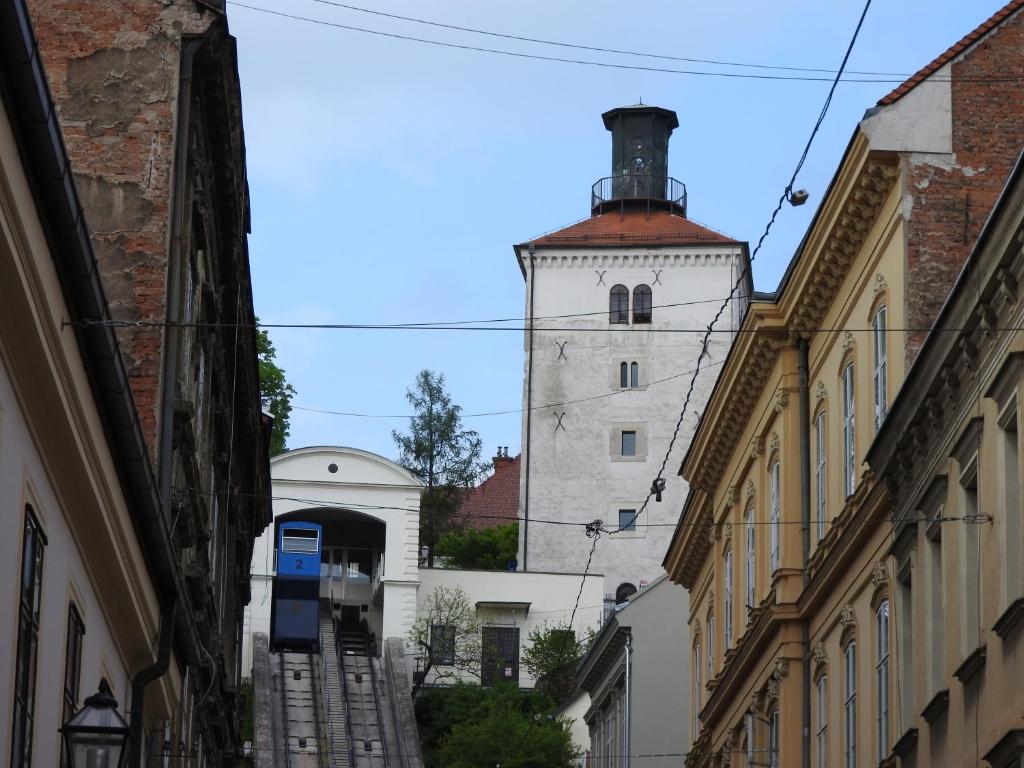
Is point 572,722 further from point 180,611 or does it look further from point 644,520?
point 180,611

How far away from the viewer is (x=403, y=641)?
259ft

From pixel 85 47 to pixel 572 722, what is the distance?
4306cm

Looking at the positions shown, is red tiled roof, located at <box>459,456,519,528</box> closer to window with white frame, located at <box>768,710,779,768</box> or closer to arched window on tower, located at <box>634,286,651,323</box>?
arched window on tower, located at <box>634,286,651,323</box>

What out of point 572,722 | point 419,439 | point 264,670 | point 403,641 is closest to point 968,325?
point 572,722

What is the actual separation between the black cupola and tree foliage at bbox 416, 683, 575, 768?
32541 mm

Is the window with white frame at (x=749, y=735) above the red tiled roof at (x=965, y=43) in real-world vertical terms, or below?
below

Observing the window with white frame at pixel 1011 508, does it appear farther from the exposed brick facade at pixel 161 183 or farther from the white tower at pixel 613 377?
the white tower at pixel 613 377

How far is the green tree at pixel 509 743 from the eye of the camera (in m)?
59.7

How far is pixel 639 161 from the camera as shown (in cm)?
10125

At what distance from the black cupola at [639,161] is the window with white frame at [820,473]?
71.6 meters

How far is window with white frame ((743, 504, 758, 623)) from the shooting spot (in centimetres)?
3130

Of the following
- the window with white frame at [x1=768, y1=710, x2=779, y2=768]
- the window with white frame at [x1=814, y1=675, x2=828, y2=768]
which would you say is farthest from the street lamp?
the window with white frame at [x1=768, y1=710, x2=779, y2=768]

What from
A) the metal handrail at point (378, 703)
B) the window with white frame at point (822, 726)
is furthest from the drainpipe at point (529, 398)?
the window with white frame at point (822, 726)

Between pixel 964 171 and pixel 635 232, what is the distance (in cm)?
7066
